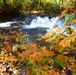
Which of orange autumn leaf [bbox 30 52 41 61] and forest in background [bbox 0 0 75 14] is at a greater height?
orange autumn leaf [bbox 30 52 41 61]

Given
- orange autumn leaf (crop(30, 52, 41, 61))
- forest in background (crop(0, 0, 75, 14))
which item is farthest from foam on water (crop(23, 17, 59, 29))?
orange autumn leaf (crop(30, 52, 41, 61))

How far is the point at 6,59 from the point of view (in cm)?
438

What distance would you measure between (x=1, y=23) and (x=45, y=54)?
13618 millimetres

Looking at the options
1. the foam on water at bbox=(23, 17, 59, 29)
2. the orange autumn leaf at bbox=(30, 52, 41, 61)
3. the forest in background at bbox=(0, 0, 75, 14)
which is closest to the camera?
the orange autumn leaf at bbox=(30, 52, 41, 61)

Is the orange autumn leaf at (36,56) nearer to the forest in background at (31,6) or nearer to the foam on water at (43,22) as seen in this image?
the foam on water at (43,22)

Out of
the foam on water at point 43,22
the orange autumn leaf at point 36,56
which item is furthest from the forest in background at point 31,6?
the orange autumn leaf at point 36,56

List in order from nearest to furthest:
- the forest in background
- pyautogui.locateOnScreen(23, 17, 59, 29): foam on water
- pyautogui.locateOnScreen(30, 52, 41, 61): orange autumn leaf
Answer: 1. pyautogui.locateOnScreen(30, 52, 41, 61): orange autumn leaf
2. pyautogui.locateOnScreen(23, 17, 59, 29): foam on water
3. the forest in background

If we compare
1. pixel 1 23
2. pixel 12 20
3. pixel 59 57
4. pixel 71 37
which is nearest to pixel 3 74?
pixel 59 57

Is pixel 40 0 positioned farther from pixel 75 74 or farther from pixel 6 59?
pixel 75 74

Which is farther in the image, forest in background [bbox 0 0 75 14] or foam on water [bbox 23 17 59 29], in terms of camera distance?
forest in background [bbox 0 0 75 14]

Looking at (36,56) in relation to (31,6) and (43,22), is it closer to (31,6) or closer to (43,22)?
(43,22)

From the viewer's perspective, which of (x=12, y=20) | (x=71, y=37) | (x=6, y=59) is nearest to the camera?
(x=71, y=37)

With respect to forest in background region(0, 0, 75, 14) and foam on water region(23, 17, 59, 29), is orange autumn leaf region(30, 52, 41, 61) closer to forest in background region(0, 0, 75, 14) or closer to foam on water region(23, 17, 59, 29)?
foam on water region(23, 17, 59, 29)

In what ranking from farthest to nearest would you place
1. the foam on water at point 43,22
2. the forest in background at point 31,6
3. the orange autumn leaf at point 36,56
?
the forest in background at point 31,6 → the foam on water at point 43,22 → the orange autumn leaf at point 36,56
